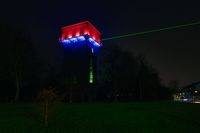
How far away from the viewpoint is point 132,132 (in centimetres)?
923

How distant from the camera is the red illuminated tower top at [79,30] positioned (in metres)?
66.8

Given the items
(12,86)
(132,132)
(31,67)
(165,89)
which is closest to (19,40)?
(31,67)

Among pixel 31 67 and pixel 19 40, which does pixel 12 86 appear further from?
pixel 19 40

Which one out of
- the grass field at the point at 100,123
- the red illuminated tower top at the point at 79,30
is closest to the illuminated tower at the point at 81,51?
the red illuminated tower top at the point at 79,30

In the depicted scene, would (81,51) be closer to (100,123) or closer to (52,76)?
(52,76)

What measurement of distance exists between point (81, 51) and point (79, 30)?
7.25 meters

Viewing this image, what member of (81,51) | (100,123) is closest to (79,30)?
(81,51)

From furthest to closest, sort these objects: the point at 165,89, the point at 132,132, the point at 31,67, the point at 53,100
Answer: the point at 165,89 → the point at 31,67 → the point at 53,100 → the point at 132,132

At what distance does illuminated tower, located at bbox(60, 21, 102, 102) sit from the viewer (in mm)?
63734

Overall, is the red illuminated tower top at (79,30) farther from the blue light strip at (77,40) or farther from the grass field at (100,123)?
the grass field at (100,123)

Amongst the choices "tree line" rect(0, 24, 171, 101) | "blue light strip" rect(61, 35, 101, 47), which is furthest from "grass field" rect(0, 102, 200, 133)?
"blue light strip" rect(61, 35, 101, 47)

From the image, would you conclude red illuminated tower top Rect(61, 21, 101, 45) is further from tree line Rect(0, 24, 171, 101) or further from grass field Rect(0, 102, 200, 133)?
grass field Rect(0, 102, 200, 133)

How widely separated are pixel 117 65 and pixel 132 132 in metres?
42.0

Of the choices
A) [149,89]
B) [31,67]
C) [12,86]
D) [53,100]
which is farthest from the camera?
[149,89]
